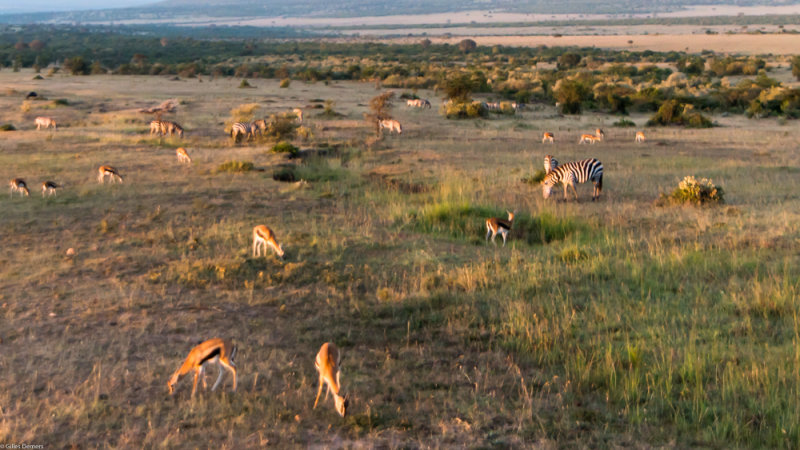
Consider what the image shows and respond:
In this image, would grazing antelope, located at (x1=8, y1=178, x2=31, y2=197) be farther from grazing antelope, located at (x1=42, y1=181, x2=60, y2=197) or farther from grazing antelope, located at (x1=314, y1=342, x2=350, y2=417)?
grazing antelope, located at (x1=314, y1=342, x2=350, y2=417)

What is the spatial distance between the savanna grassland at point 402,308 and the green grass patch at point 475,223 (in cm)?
5

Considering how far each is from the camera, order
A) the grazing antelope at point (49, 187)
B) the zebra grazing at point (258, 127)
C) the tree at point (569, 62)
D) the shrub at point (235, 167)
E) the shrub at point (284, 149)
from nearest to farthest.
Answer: the grazing antelope at point (49, 187) < the shrub at point (235, 167) < the shrub at point (284, 149) < the zebra grazing at point (258, 127) < the tree at point (569, 62)

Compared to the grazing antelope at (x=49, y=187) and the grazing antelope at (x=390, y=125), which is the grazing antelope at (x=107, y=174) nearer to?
the grazing antelope at (x=49, y=187)

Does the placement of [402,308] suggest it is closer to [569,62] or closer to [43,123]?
[43,123]

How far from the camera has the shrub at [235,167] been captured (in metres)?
17.5

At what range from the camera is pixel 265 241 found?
10.0 metres

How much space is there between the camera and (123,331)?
758cm

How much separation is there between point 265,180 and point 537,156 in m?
8.61

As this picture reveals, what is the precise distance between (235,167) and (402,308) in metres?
10.3

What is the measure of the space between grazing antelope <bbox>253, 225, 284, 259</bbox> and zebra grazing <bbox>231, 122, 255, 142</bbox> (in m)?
13.2

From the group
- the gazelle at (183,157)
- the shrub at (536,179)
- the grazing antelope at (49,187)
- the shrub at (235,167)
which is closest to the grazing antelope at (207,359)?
the grazing antelope at (49,187)

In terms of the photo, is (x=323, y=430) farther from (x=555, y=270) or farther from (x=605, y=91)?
(x=605, y=91)

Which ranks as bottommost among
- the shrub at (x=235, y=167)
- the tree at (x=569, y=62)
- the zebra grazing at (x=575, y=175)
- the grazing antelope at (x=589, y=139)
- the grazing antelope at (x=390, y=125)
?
the tree at (x=569, y=62)

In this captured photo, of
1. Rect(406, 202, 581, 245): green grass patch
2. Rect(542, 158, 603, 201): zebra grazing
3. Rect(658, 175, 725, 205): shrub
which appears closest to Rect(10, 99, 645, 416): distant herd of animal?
Rect(542, 158, 603, 201): zebra grazing
